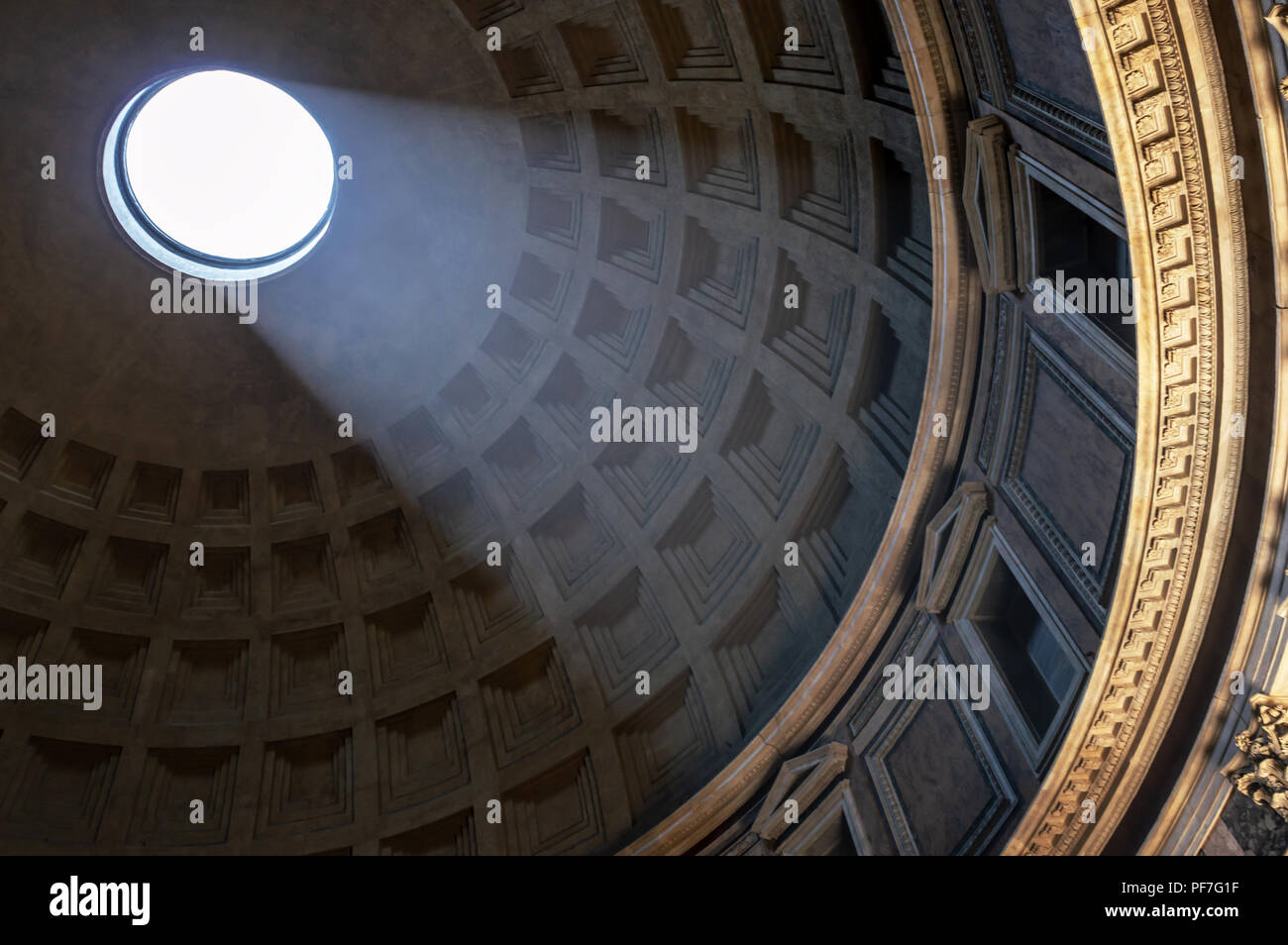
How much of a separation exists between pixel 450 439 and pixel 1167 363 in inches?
626

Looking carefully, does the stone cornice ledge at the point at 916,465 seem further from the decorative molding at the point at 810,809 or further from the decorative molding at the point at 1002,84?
the decorative molding at the point at 810,809

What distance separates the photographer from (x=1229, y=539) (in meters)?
9.24

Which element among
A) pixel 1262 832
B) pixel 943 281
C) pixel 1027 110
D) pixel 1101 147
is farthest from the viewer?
pixel 943 281

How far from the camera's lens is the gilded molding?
8586mm

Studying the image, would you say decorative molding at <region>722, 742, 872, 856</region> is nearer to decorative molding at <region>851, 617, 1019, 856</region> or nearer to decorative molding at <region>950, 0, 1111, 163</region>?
decorative molding at <region>851, 617, 1019, 856</region>

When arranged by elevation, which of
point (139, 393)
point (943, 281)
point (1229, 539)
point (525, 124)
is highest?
point (525, 124)

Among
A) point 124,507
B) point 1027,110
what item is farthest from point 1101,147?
point 124,507

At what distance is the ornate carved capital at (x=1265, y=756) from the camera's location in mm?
8430

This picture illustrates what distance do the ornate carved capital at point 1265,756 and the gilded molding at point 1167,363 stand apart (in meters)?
0.97

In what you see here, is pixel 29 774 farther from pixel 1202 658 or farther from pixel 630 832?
pixel 1202 658

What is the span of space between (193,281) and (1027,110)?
17275mm

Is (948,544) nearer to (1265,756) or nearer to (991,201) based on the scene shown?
(991,201)

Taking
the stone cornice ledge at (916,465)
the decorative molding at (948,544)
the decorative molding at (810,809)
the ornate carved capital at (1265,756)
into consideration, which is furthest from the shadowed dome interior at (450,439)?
the ornate carved capital at (1265,756)

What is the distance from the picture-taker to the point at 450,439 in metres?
22.9
